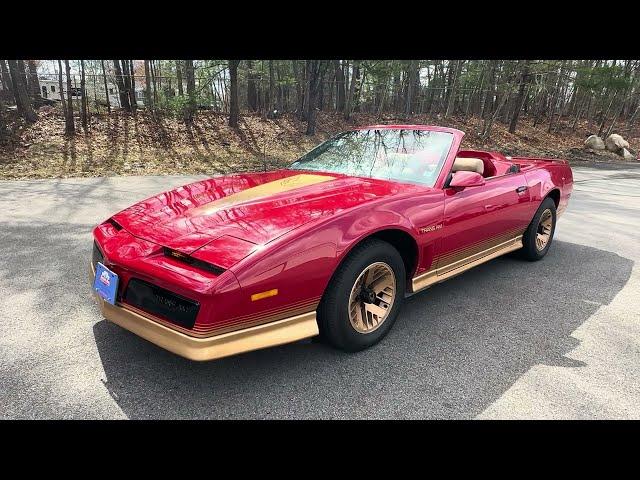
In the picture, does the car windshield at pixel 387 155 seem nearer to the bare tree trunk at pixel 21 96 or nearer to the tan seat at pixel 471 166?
the tan seat at pixel 471 166

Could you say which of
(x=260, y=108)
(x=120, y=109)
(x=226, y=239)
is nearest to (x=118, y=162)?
(x=120, y=109)

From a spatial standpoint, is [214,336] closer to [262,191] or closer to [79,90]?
[262,191]

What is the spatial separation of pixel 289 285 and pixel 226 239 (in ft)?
1.33

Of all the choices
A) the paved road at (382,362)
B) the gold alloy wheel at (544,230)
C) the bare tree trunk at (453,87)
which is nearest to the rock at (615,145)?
the bare tree trunk at (453,87)

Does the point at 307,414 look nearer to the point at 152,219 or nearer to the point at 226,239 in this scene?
the point at 226,239

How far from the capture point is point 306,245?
214 centimetres

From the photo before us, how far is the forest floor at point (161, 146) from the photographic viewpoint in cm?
1024

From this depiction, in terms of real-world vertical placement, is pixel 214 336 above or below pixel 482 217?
below

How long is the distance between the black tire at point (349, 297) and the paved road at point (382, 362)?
111mm

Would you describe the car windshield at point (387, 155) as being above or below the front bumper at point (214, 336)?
above

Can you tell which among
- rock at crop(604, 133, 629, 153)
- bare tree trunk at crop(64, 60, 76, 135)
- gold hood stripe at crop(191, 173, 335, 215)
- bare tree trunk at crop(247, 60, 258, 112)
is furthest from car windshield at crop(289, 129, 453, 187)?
rock at crop(604, 133, 629, 153)

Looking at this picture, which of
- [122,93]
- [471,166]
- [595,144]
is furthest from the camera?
[595,144]

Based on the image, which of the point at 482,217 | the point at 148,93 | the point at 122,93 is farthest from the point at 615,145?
the point at 122,93

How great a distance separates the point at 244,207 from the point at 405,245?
110cm
